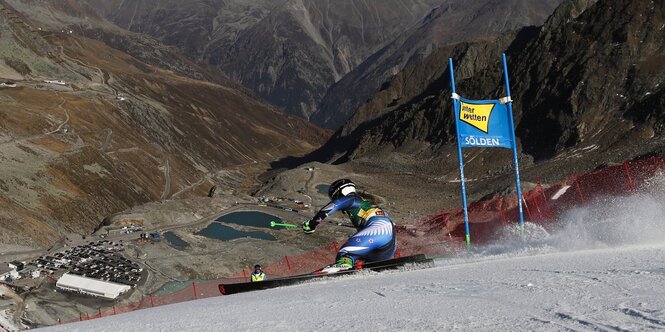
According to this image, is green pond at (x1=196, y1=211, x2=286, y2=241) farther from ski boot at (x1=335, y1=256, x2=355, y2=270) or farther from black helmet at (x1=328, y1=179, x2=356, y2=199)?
ski boot at (x1=335, y1=256, x2=355, y2=270)

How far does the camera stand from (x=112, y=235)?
244ft

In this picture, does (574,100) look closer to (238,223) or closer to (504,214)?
(238,223)

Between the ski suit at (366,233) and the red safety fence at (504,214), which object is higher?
the red safety fence at (504,214)

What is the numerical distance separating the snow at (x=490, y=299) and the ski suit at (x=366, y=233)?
77 cm

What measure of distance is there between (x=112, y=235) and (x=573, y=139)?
A: 70.5 metres

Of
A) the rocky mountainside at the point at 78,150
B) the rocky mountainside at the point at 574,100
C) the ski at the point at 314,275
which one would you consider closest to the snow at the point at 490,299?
the ski at the point at 314,275

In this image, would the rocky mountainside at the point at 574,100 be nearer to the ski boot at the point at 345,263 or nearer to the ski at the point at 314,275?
the ski at the point at 314,275

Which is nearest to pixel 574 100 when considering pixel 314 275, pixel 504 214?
pixel 504 214

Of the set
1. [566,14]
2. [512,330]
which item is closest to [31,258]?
[512,330]

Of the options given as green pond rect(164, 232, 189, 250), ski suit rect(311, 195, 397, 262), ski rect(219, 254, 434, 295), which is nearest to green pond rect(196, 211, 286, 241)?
green pond rect(164, 232, 189, 250)

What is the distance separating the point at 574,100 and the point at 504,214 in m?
83.3

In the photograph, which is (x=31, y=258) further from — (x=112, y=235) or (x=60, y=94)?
(x=60, y=94)

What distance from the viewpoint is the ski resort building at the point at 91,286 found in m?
51.5

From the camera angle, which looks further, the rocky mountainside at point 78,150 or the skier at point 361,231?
the rocky mountainside at point 78,150
